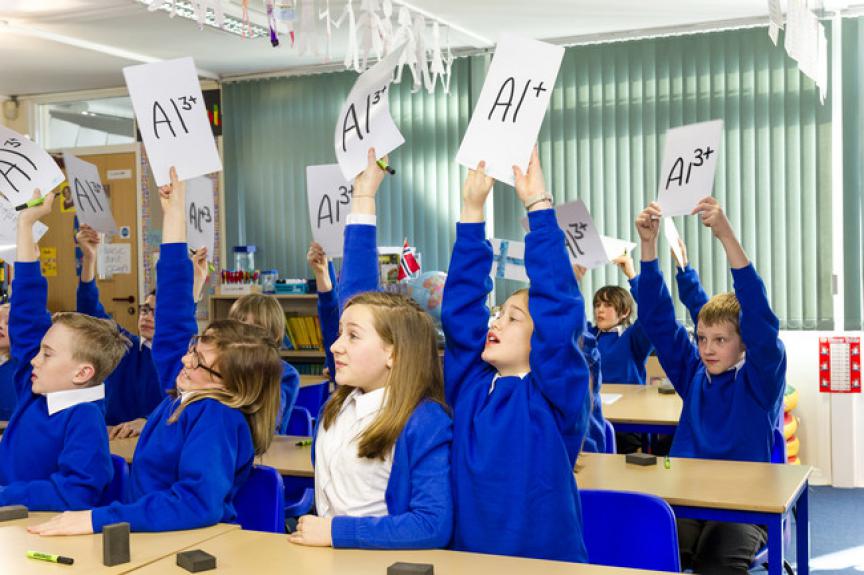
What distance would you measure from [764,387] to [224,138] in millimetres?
5196

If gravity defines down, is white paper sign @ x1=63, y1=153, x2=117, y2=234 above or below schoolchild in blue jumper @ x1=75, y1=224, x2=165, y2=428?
above

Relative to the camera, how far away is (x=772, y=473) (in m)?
2.54

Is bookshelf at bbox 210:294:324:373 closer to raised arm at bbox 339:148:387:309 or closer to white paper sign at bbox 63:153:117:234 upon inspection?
white paper sign at bbox 63:153:117:234

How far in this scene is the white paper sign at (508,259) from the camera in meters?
3.48

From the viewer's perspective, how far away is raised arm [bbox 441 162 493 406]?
1926 mm

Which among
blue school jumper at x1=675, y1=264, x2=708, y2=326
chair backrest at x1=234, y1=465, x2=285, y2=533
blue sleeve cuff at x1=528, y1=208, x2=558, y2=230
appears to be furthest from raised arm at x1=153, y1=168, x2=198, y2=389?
blue school jumper at x1=675, y1=264, x2=708, y2=326

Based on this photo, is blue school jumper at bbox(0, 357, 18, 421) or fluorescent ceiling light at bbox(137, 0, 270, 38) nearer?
blue school jumper at bbox(0, 357, 18, 421)

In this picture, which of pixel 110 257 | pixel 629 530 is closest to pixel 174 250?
pixel 629 530

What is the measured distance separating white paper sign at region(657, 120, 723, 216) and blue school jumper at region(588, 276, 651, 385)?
1.68 meters

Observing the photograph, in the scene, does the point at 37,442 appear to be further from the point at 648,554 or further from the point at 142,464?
the point at 648,554

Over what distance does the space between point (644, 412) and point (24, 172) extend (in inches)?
94.6

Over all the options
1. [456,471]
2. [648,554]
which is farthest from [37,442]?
[648,554]

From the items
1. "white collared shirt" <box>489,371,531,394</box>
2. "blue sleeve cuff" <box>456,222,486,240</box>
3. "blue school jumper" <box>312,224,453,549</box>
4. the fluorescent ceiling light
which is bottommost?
"blue school jumper" <box>312,224,453,549</box>

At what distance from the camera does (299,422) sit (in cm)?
373
